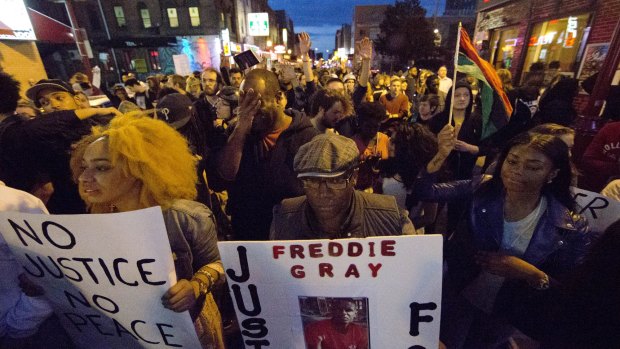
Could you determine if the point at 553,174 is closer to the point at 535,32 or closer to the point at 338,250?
the point at 338,250

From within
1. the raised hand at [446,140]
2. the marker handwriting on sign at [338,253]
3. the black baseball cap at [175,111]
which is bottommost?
the marker handwriting on sign at [338,253]

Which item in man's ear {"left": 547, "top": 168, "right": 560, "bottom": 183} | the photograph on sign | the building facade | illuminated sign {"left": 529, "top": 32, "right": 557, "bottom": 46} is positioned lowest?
the photograph on sign

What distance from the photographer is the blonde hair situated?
153 centimetres

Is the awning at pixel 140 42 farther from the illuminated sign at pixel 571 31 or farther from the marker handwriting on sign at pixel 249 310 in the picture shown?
the marker handwriting on sign at pixel 249 310

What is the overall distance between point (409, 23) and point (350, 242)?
37.3 m

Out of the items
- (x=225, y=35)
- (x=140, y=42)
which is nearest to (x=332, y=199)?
(x=225, y=35)

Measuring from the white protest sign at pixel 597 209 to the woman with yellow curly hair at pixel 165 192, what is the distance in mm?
2208

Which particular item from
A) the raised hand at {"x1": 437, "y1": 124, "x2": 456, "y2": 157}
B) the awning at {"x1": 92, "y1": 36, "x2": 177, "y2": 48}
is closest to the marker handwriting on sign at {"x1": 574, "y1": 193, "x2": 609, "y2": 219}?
the raised hand at {"x1": 437, "y1": 124, "x2": 456, "y2": 157}

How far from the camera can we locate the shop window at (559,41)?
8.62 metres

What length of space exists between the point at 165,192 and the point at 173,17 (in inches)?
1308

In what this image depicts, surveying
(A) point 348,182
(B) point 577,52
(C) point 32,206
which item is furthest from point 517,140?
(B) point 577,52

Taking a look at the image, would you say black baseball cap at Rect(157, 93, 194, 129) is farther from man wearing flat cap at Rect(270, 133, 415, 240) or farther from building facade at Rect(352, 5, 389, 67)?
building facade at Rect(352, 5, 389, 67)

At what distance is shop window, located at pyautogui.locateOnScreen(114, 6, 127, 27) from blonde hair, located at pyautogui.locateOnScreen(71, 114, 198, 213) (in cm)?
3486

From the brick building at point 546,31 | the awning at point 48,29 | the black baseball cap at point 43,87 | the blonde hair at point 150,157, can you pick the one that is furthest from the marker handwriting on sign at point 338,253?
the awning at point 48,29
